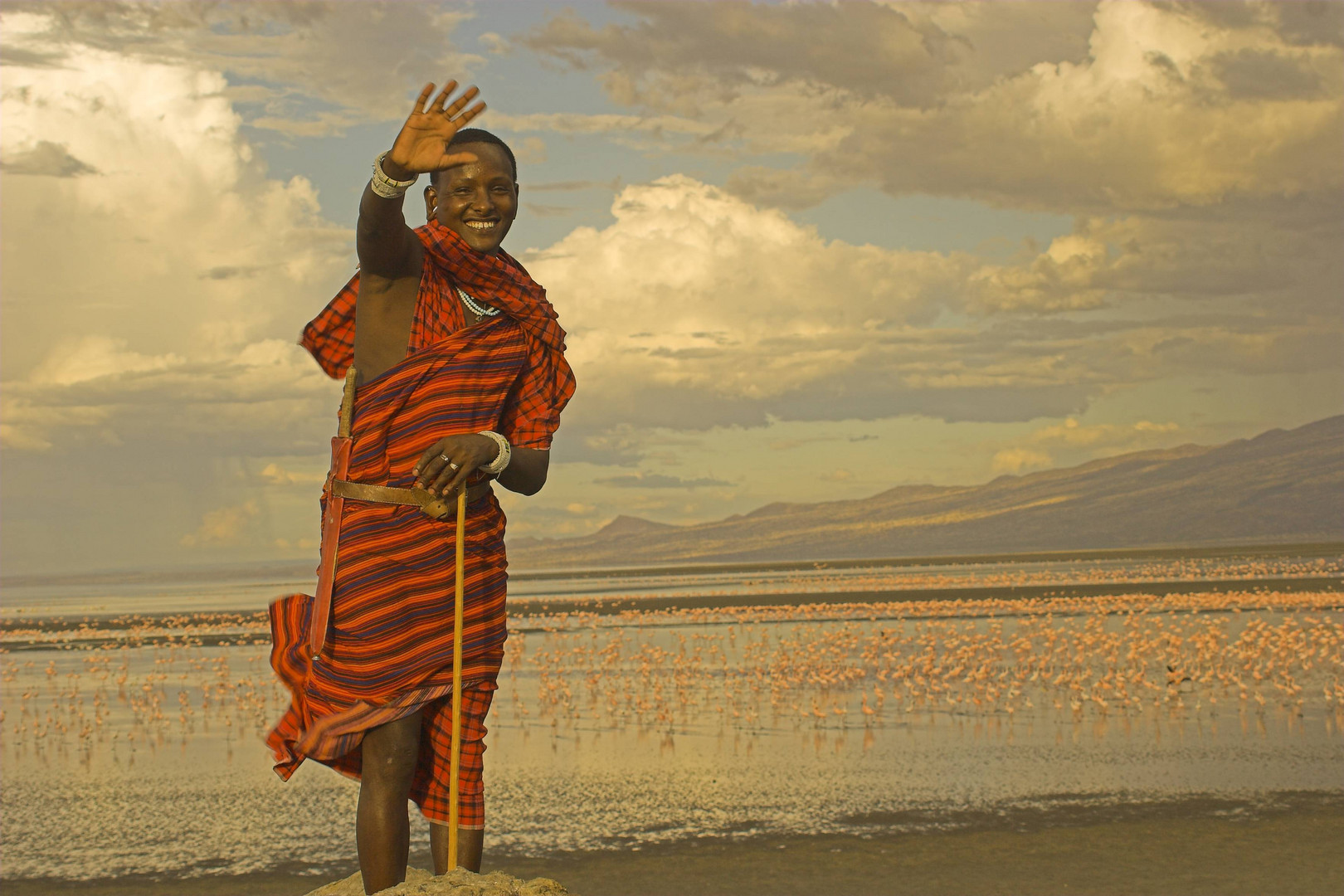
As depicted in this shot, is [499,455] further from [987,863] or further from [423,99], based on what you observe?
[987,863]

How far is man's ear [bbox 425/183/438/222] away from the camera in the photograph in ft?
13.9

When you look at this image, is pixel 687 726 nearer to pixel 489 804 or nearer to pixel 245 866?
pixel 489 804

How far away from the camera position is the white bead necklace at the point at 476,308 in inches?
163

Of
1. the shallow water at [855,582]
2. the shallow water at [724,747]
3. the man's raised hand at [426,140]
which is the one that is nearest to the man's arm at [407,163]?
the man's raised hand at [426,140]

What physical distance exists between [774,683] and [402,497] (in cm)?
1035

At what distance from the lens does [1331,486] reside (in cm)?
12200

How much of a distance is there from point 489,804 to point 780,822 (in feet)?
7.05

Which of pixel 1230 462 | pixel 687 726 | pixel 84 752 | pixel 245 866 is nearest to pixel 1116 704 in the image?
pixel 687 726

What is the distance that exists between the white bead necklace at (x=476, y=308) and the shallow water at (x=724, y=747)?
15.4 feet

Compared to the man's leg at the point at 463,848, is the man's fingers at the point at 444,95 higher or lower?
higher

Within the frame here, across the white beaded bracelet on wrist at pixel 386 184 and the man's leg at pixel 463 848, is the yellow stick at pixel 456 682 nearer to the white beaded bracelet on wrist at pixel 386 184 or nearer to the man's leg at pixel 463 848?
the man's leg at pixel 463 848

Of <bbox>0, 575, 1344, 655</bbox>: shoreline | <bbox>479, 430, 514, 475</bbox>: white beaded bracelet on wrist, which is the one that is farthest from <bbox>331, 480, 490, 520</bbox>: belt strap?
<bbox>0, 575, 1344, 655</bbox>: shoreline

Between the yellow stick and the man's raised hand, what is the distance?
92 cm

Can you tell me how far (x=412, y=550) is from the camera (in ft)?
12.8
